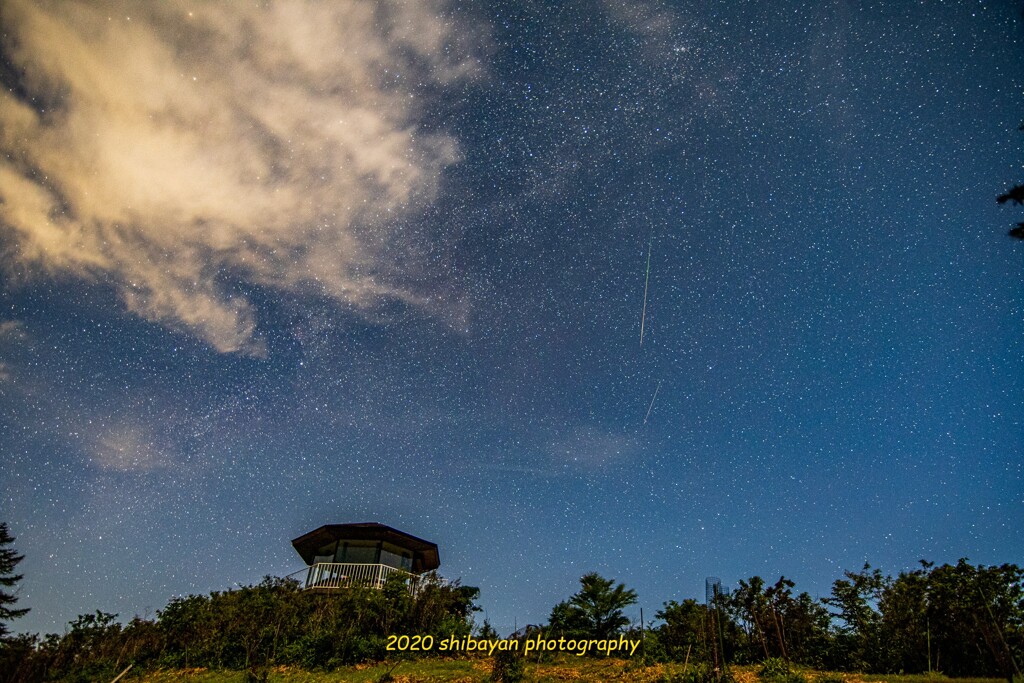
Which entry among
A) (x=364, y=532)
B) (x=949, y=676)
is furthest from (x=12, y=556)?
(x=949, y=676)

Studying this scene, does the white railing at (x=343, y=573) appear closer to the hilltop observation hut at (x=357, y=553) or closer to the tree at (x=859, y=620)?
the hilltop observation hut at (x=357, y=553)

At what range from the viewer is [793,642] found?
1673 cm

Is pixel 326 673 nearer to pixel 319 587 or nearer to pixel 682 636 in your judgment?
pixel 319 587

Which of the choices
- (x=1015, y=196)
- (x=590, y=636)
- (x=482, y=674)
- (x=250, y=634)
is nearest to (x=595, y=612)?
(x=590, y=636)

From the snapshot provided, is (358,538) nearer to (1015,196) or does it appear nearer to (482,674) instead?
(482,674)

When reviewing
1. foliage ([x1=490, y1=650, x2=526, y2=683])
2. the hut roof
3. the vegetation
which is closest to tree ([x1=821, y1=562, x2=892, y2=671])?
the vegetation

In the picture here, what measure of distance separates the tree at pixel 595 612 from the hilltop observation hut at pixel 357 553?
29.6 ft

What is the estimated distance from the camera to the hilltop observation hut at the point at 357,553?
2561 centimetres

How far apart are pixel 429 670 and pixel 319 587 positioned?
11351mm

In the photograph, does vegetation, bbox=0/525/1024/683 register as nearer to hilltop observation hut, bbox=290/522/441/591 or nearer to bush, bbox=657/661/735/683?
bush, bbox=657/661/735/683

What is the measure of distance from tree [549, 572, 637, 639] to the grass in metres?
1.75

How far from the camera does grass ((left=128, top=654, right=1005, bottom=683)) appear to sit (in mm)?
13633

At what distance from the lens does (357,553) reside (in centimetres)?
2852

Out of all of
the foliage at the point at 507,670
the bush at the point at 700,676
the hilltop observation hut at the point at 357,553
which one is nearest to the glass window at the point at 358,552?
the hilltop observation hut at the point at 357,553
